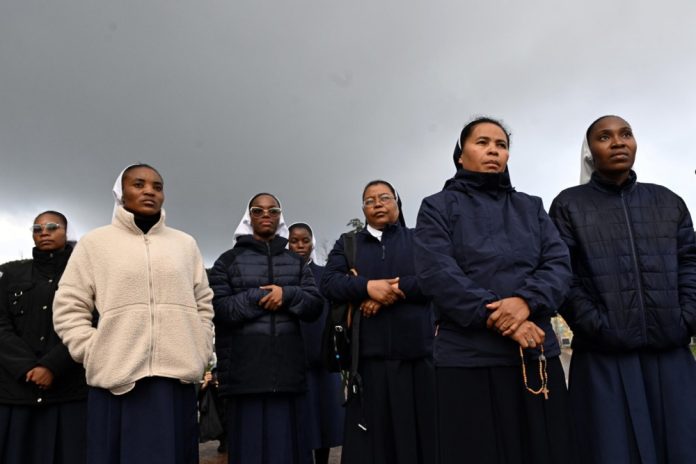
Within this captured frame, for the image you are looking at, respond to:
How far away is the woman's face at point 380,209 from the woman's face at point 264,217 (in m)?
0.84

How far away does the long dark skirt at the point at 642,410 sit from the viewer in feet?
10.8

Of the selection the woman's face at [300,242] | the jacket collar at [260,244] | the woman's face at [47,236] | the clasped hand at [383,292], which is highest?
the woman's face at [300,242]

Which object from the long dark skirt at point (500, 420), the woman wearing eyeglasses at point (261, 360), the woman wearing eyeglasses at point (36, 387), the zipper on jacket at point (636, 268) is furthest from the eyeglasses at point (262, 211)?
the zipper on jacket at point (636, 268)

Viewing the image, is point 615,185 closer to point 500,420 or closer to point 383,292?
point 383,292

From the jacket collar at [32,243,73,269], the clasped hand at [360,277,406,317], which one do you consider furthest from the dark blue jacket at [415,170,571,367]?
the jacket collar at [32,243,73,269]

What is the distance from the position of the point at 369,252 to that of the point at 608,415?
206 centimetres

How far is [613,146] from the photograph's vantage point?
145 inches

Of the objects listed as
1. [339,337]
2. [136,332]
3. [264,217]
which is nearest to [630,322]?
[339,337]

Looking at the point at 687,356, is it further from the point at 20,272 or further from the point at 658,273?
the point at 20,272

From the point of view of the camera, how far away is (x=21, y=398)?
13.1ft

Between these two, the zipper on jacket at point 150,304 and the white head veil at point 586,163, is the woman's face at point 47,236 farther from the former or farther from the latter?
the white head veil at point 586,163

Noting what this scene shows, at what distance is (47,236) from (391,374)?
3006 millimetres

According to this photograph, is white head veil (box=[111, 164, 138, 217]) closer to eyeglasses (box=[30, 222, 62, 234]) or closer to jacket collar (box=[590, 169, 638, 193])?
eyeglasses (box=[30, 222, 62, 234])

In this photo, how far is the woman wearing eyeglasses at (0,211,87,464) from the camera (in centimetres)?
397
